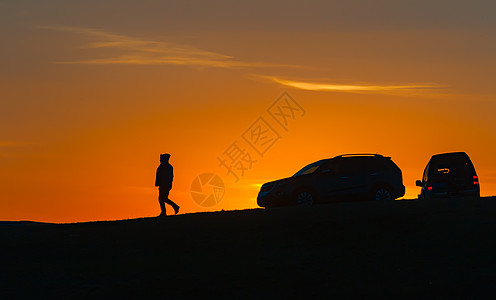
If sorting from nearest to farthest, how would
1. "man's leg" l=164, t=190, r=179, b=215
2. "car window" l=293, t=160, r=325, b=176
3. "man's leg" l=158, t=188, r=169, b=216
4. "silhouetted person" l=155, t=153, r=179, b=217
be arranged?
"silhouetted person" l=155, t=153, r=179, b=217, "man's leg" l=158, t=188, r=169, b=216, "man's leg" l=164, t=190, r=179, b=215, "car window" l=293, t=160, r=325, b=176

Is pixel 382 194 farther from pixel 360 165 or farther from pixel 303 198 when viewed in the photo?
pixel 303 198

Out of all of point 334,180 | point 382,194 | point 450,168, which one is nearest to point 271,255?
point 334,180

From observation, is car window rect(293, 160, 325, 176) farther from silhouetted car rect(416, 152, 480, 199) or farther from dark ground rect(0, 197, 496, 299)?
silhouetted car rect(416, 152, 480, 199)

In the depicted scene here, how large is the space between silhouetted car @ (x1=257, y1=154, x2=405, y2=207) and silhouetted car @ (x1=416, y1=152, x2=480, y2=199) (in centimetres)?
224

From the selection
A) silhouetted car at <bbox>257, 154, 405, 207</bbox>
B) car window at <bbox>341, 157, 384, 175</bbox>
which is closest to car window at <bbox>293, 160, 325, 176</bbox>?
silhouetted car at <bbox>257, 154, 405, 207</bbox>

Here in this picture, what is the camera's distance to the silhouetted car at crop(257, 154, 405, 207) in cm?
2527

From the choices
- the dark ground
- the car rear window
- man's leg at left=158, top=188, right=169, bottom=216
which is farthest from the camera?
the car rear window

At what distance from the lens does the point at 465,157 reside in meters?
27.3

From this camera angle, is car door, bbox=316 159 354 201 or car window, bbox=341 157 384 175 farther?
car window, bbox=341 157 384 175

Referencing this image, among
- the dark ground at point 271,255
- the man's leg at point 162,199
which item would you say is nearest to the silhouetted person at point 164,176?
the man's leg at point 162,199

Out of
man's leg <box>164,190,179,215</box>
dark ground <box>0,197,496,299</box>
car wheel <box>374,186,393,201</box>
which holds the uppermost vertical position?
car wheel <box>374,186,393,201</box>

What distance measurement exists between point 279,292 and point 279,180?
11.5 m

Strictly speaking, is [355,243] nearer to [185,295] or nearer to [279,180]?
[185,295]

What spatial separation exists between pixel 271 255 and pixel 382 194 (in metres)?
9.93
